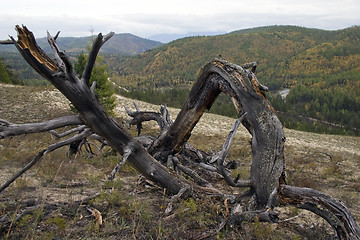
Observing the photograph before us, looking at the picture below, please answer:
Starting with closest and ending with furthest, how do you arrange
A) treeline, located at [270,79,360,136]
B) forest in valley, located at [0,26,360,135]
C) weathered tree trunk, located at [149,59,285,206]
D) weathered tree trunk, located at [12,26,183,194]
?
weathered tree trunk, located at [12,26,183,194] < weathered tree trunk, located at [149,59,285,206] < forest in valley, located at [0,26,360,135] < treeline, located at [270,79,360,136]

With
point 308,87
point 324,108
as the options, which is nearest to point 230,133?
point 324,108

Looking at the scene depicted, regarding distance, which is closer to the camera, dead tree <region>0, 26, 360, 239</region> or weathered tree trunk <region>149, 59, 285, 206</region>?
dead tree <region>0, 26, 360, 239</region>

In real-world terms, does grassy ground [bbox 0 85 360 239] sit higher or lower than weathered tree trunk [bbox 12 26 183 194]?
lower

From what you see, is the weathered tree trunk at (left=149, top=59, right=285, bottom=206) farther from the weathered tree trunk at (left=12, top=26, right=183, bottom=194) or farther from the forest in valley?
the forest in valley

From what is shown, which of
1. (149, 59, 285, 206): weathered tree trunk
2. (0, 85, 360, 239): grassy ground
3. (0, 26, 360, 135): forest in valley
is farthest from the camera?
(0, 26, 360, 135): forest in valley

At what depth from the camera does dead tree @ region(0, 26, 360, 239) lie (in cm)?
259

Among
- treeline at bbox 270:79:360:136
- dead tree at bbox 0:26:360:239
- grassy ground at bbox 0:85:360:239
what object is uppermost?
dead tree at bbox 0:26:360:239

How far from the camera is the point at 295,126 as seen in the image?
217ft

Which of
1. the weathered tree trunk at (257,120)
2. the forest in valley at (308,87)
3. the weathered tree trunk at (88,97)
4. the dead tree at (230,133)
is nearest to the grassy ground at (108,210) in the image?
the dead tree at (230,133)

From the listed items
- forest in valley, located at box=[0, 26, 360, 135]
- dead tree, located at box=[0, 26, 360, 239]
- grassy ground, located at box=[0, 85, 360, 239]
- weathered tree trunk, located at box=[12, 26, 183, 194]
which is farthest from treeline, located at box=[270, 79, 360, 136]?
weathered tree trunk, located at box=[12, 26, 183, 194]

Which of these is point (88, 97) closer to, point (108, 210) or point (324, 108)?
point (108, 210)

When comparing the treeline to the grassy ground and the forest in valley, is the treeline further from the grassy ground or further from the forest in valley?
the grassy ground

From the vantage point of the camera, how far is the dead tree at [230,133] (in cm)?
259

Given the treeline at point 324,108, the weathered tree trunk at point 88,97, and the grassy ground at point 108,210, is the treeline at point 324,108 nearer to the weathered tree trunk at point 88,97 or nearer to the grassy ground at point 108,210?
the grassy ground at point 108,210
